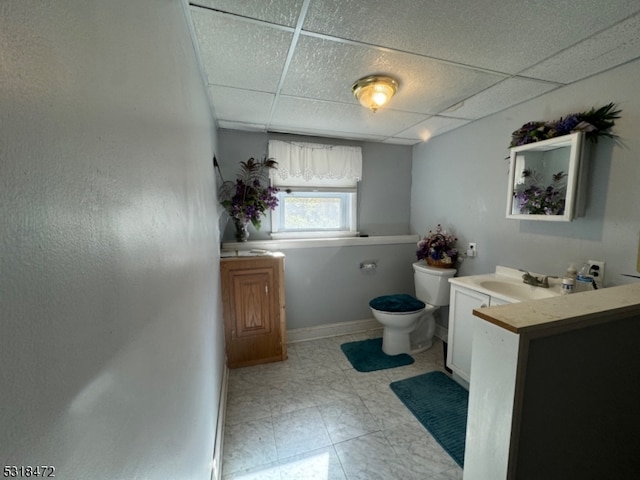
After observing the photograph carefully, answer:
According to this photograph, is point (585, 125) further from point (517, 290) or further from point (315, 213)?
point (315, 213)

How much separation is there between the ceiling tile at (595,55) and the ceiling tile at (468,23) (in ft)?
0.26

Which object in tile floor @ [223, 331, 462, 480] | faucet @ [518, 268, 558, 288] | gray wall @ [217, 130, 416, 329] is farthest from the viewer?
gray wall @ [217, 130, 416, 329]

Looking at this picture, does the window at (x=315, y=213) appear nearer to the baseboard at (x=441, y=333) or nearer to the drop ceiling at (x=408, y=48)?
the drop ceiling at (x=408, y=48)

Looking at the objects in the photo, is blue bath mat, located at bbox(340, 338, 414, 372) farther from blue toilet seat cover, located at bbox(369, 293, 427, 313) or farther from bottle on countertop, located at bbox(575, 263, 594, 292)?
bottle on countertop, located at bbox(575, 263, 594, 292)

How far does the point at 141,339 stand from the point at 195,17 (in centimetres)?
123

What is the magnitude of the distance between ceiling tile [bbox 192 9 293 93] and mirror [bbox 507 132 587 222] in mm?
1686

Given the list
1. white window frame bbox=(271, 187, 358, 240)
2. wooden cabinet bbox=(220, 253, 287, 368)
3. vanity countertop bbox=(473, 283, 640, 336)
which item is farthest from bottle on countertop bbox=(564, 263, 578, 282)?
wooden cabinet bbox=(220, 253, 287, 368)

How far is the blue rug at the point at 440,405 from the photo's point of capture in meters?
1.52

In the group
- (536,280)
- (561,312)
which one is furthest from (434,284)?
(561,312)

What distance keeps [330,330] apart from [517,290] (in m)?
1.69

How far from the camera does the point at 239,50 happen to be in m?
1.26

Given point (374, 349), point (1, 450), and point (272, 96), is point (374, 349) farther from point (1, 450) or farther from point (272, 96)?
point (1, 450)

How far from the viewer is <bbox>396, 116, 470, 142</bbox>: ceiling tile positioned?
2.21m

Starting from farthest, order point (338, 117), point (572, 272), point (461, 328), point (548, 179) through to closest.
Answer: point (338, 117) < point (461, 328) < point (548, 179) < point (572, 272)
